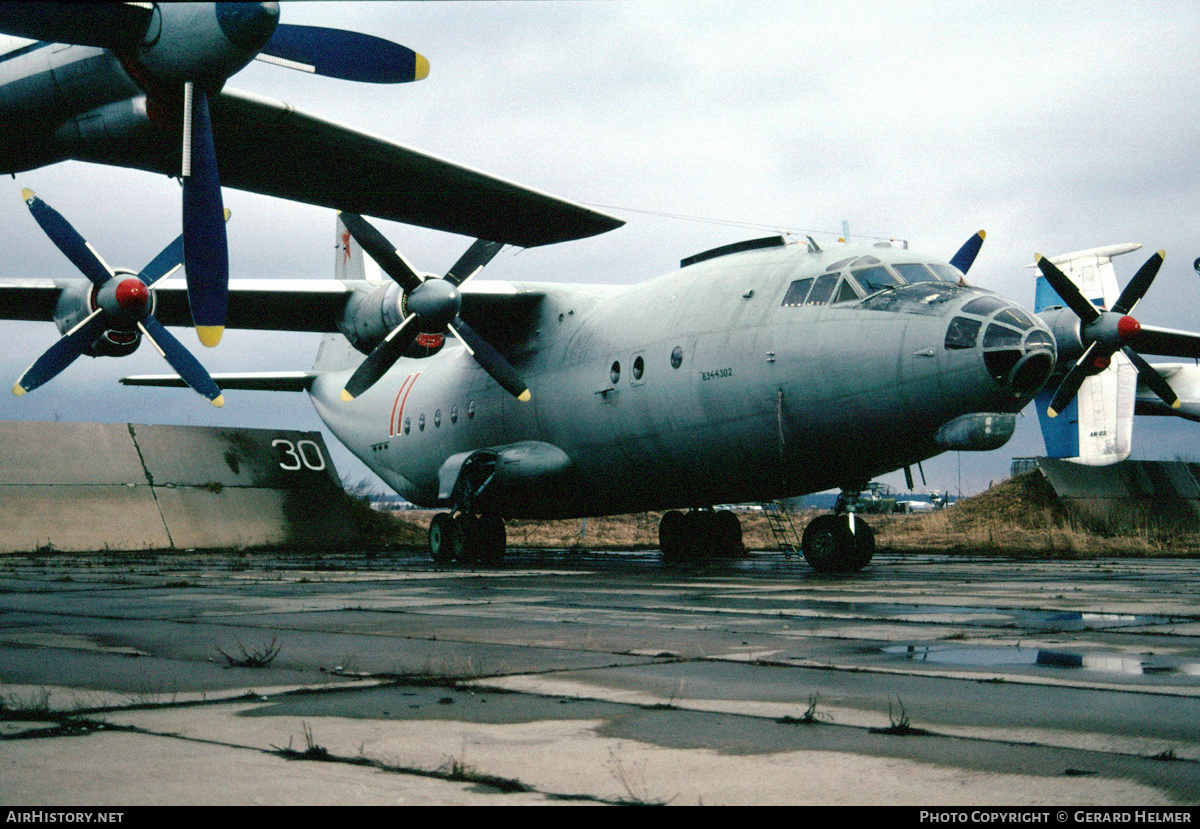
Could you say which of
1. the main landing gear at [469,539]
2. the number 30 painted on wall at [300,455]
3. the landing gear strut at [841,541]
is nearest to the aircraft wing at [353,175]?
the main landing gear at [469,539]

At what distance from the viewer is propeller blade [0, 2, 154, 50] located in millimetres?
8695

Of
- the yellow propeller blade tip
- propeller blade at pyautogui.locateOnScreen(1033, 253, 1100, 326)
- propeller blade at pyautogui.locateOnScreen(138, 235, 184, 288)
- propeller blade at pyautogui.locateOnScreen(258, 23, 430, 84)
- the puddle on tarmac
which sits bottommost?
the puddle on tarmac

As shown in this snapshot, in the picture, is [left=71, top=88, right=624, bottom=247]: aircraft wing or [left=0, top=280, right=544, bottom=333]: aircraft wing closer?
[left=71, top=88, right=624, bottom=247]: aircraft wing

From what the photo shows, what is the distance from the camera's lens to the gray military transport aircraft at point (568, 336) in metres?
10.7

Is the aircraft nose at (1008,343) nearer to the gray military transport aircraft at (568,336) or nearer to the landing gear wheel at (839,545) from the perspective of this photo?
the gray military transport aircraft at (568,336)

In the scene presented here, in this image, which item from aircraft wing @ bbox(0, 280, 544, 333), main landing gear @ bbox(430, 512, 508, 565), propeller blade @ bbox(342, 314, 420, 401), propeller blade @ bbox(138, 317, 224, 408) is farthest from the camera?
aircraft wing @ bbox(0, 280, 544, 333)

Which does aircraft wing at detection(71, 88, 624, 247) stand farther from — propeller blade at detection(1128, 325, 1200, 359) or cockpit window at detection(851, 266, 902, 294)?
propeller blade at detection(1128, 325, 1200, 359)

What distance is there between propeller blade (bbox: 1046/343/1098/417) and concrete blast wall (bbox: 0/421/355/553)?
57.3 feet

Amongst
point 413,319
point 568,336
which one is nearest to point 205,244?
point 413,319


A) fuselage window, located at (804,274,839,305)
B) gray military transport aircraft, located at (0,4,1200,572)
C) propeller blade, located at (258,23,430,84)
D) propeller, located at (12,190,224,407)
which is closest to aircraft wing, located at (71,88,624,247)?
gray military transport aircraft, located at (0,4,1200,572)

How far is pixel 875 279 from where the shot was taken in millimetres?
15133

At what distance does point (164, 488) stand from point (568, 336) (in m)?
11.7

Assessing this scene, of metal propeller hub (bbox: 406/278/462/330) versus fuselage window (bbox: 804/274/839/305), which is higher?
metal propeller hub (bbox: 406/278/462/330)
